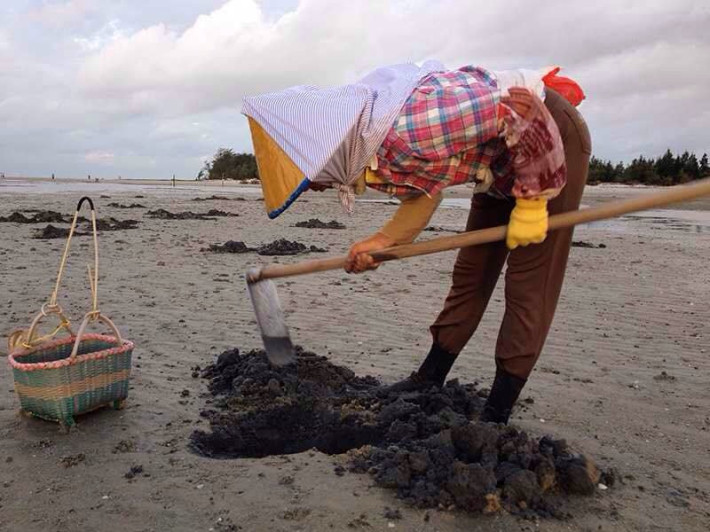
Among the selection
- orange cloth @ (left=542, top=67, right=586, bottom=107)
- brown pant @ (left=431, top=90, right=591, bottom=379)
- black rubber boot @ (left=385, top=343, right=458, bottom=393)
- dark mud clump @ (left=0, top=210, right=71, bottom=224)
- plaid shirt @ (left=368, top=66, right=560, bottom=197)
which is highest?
orange cloth @ (left=542, top=67, right=586, bottom=107)

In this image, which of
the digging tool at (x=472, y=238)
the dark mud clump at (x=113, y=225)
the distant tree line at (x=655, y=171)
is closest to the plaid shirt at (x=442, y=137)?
the digging tool at (x=472, y=238)

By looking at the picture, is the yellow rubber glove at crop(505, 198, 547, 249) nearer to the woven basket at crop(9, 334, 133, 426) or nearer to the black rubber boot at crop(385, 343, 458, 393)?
the black rubber boot at crop(385, 343, 458, 393)

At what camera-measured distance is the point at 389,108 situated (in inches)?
99.3

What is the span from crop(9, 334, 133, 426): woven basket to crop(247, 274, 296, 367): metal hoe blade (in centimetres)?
71

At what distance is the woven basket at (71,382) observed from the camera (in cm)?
318

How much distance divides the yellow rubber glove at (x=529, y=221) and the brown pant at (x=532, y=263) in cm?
27

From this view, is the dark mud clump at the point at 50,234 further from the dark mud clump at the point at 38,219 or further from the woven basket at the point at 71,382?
the woven basket at the point at 71,382

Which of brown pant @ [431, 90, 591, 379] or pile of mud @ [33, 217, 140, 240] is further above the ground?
brown pant @ [431, 90, 591, 379]

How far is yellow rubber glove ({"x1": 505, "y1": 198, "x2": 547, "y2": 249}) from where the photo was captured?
2.63 m

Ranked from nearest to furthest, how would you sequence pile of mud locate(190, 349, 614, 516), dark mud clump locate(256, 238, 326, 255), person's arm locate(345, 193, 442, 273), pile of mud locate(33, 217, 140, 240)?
pile of mud locate(190, 349, 614, 516), person's arm locate(345, 193, 442, 273), dark mud clump locate(256, 238, 326, 255), pile of mud locate(33, 217, 140, 240)

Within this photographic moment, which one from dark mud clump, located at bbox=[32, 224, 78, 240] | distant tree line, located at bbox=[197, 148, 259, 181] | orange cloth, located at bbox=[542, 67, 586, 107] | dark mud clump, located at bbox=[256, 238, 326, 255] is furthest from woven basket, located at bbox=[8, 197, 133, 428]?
distant tree line, located at bbox=[197, 148, 259, 181]

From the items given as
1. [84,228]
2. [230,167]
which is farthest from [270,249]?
[230,167]

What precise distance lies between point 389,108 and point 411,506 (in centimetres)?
157

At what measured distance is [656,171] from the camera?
3934 centimetres
